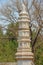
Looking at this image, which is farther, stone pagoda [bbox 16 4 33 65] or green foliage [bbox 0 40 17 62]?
green foliage [bbox 0 40 17 62]

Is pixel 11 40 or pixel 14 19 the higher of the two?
pixel 14 19

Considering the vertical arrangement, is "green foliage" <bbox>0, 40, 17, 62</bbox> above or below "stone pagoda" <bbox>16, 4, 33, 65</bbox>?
below

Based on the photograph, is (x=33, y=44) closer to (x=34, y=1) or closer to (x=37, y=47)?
(x=37, y=47)

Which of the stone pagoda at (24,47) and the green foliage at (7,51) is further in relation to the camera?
the green foliage at (7,51)

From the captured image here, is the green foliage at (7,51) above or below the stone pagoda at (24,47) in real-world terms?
below

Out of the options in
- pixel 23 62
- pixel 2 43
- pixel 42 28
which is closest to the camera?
pixel 23 62

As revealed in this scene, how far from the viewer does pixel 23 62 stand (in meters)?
4.64

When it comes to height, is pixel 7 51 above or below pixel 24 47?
below

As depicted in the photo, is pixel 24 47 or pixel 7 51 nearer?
pixel 24 47

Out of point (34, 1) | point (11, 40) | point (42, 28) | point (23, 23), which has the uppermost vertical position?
point (23, 23)

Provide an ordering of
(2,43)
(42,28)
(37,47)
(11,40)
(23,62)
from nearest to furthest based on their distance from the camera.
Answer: (23,62) < (42,28) < (37,47) < (2,43) < (11,40)

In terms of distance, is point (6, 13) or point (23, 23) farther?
point (6, 13)

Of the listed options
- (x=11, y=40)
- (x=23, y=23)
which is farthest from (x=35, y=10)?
(x=23, y=23)

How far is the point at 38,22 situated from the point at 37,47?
1433 mm
